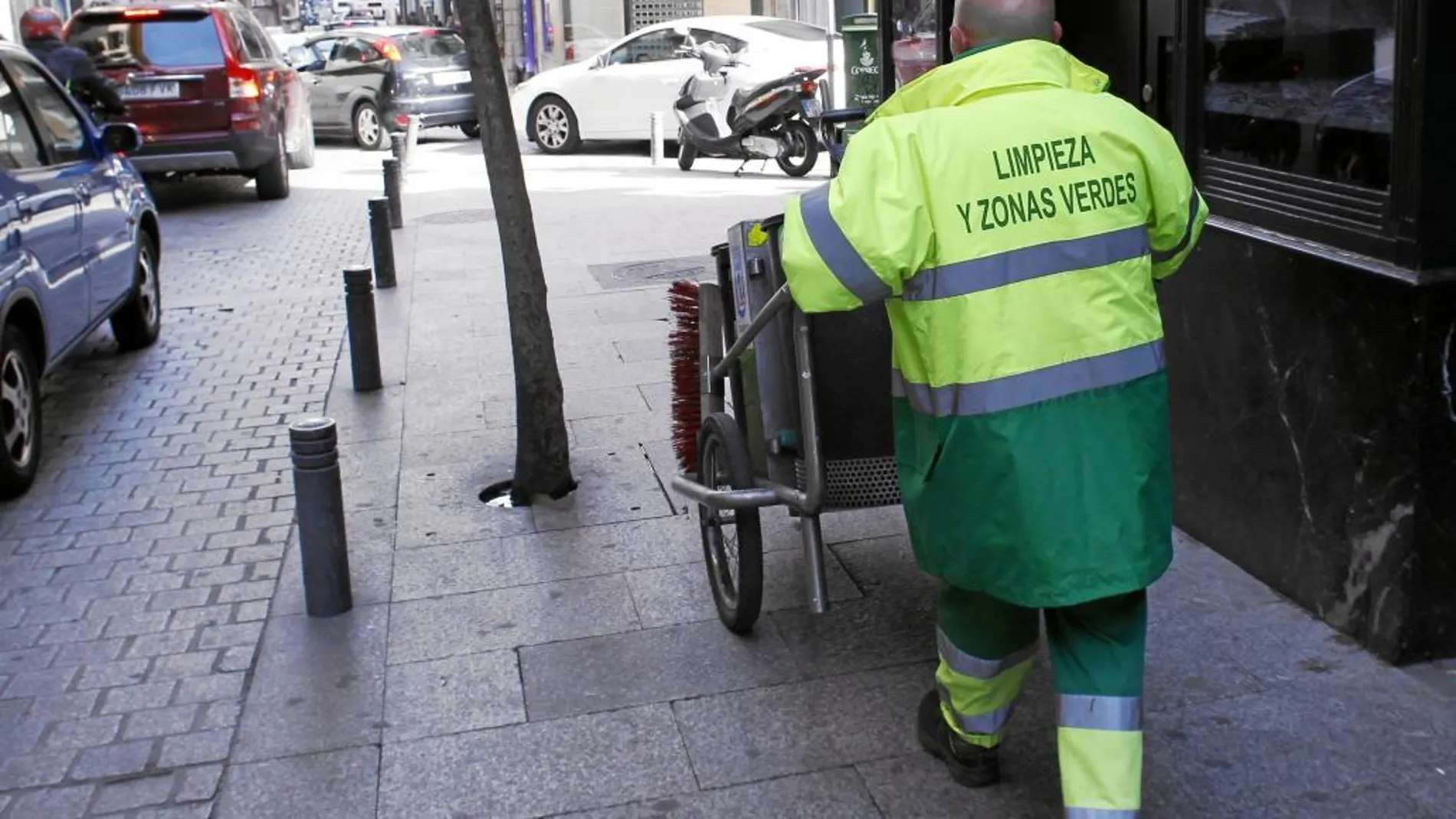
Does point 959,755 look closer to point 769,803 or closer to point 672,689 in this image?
point 769,803

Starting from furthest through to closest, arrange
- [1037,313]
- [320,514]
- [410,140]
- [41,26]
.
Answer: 1. [410,140]
2. [41,26]
3. [320,514]
4. [1037,313]

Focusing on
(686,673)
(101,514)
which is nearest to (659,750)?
(686,673)

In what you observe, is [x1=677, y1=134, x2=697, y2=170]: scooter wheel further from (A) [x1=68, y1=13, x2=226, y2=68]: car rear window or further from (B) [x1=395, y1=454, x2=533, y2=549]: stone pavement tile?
(B) [x1=395, y1=454, x2=533, y2=549]: stone pavement tile

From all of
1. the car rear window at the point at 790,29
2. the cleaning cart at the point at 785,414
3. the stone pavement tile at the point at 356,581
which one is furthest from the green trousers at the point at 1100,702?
the car rear window at the point at 790,29

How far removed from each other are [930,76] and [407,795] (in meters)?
2.04

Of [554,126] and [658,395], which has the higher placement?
[554,126]

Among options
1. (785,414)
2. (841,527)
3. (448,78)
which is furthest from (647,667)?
(448,78)

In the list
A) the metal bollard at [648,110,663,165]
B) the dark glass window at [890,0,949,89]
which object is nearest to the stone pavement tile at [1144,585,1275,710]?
the dark glass window at [890,0,949,89]

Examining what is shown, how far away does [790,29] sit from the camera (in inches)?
741

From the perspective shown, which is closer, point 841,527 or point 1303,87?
point 1303,87

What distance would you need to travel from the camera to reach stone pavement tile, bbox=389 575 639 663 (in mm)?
4746

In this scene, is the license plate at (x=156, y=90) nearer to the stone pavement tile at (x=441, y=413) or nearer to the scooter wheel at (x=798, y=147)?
the scooter wheel at (x=798, y=147)

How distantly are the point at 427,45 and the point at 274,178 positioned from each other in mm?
7049

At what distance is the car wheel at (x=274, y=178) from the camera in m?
15.9
